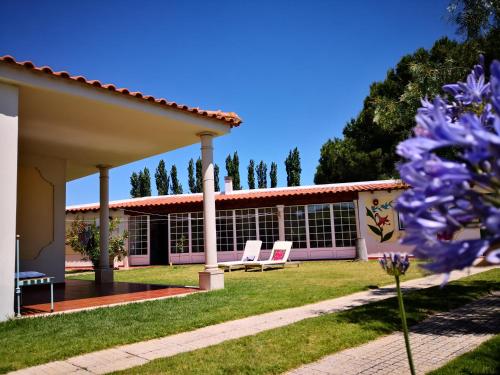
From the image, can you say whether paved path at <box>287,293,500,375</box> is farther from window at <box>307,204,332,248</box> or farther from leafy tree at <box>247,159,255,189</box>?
leafy tree at <box>247,159,255,189</box>

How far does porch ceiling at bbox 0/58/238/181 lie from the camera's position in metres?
6.49

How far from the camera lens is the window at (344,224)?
1828 cm

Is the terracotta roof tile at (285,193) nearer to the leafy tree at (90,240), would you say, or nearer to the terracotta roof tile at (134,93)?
the leafy tree at (90,240)

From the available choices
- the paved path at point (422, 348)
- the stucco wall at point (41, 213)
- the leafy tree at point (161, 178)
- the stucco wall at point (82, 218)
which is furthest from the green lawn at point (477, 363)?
the leafy tree at point (161, 178)

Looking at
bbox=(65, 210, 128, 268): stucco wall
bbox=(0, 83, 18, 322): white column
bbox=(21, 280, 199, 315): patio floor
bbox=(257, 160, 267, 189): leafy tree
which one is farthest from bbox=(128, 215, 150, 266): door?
bbox=(257, 160, 267, 189): leafy tree

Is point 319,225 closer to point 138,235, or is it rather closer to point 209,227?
point 138,235

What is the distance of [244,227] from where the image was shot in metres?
19.9

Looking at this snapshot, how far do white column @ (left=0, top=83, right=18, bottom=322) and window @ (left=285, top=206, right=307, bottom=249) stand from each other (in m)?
14.5

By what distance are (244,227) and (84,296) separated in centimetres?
1183

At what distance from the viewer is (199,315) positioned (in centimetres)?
588

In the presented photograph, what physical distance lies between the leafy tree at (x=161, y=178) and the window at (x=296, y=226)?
2692cm

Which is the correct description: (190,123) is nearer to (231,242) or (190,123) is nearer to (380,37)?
(380,37)

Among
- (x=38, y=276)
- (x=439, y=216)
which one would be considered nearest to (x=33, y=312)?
(x=38, y=276)

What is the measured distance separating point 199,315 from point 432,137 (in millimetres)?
5467
